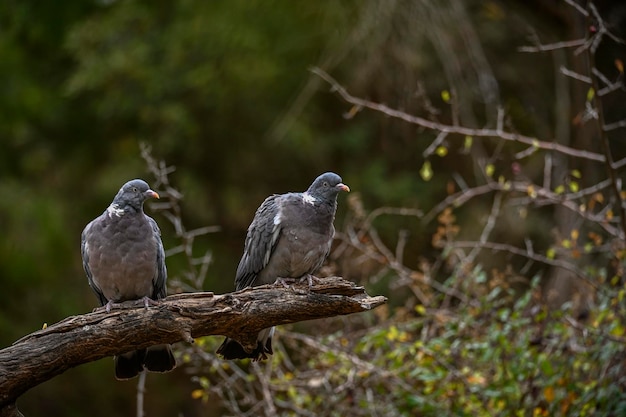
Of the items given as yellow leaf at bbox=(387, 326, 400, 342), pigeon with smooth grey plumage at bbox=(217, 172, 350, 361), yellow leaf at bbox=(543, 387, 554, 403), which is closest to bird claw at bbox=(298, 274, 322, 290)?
pigeon with smooth grey plumage at bbox=(217, 172, 350, 361)

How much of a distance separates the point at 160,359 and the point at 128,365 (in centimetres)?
14

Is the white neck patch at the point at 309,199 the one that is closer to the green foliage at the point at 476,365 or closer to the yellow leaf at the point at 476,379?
the green foliage at the point at 476,365

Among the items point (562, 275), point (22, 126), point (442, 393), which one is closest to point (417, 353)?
point (442, 393)

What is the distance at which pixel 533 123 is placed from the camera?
317 inches

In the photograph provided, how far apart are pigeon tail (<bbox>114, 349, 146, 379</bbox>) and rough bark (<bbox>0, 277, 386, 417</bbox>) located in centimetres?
42

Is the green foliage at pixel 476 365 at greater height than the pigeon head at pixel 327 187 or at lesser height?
lesser

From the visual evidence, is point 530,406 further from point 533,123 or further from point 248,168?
point 248,168

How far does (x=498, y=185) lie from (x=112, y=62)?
3853mm

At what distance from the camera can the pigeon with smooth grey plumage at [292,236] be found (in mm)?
4266

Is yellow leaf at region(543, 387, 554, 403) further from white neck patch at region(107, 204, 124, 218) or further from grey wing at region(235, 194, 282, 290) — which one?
white neck patch at region(107, 204, 124, 218)

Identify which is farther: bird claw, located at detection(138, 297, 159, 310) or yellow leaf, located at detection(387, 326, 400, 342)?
yellow leaf, located at detection(387, 326, 400, 342)

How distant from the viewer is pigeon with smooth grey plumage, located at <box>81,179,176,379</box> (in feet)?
13.4

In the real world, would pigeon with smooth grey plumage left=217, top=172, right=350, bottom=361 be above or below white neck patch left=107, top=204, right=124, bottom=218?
below

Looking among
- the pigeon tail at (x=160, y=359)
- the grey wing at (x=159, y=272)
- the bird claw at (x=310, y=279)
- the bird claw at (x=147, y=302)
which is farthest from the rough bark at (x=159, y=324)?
the grey wing at (x=159, y=272)
